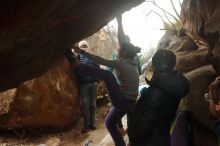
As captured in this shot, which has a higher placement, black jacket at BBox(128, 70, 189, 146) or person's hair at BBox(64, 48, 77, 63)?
person's hair at BBox(64, 48, 77, 63)

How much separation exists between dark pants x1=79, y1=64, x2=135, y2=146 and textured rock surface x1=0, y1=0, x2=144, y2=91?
1.71 ft

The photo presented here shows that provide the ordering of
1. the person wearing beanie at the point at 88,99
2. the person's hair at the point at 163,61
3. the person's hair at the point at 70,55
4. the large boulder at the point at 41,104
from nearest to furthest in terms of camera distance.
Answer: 1. the person's hair at the point at 163,61
2. the person's hair at the point at 70,55
3. the person wearing beanie at the point at 88,99
4. the large boulder at the point at 41,104

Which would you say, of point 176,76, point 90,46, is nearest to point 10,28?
point 176,76

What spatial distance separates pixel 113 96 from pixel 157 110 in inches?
49.4

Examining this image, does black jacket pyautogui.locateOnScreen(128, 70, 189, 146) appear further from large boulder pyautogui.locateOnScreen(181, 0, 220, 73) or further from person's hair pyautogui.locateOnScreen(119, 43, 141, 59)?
large boulder pyautogui.locateOnScreen(181, 0, 220, 73)

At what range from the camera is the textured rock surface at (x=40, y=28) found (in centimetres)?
337

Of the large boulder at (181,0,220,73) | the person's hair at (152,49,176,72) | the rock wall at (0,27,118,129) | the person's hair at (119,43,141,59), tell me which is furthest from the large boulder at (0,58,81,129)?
the person's hair at (152,49,176,72)

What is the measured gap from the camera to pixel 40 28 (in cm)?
396

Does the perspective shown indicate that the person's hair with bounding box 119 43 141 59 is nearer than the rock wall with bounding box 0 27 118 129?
Yes

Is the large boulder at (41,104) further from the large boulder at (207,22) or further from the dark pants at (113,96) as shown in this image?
the dark pants at (113,96)

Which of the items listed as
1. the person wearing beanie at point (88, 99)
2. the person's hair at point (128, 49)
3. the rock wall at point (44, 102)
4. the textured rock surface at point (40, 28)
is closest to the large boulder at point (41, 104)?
the rock wall at point (44, 102)

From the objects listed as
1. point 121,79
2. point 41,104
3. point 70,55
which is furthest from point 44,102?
point 70,55

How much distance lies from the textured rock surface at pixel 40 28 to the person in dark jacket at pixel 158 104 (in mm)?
1072

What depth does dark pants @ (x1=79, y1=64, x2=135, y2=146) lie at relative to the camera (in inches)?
215
